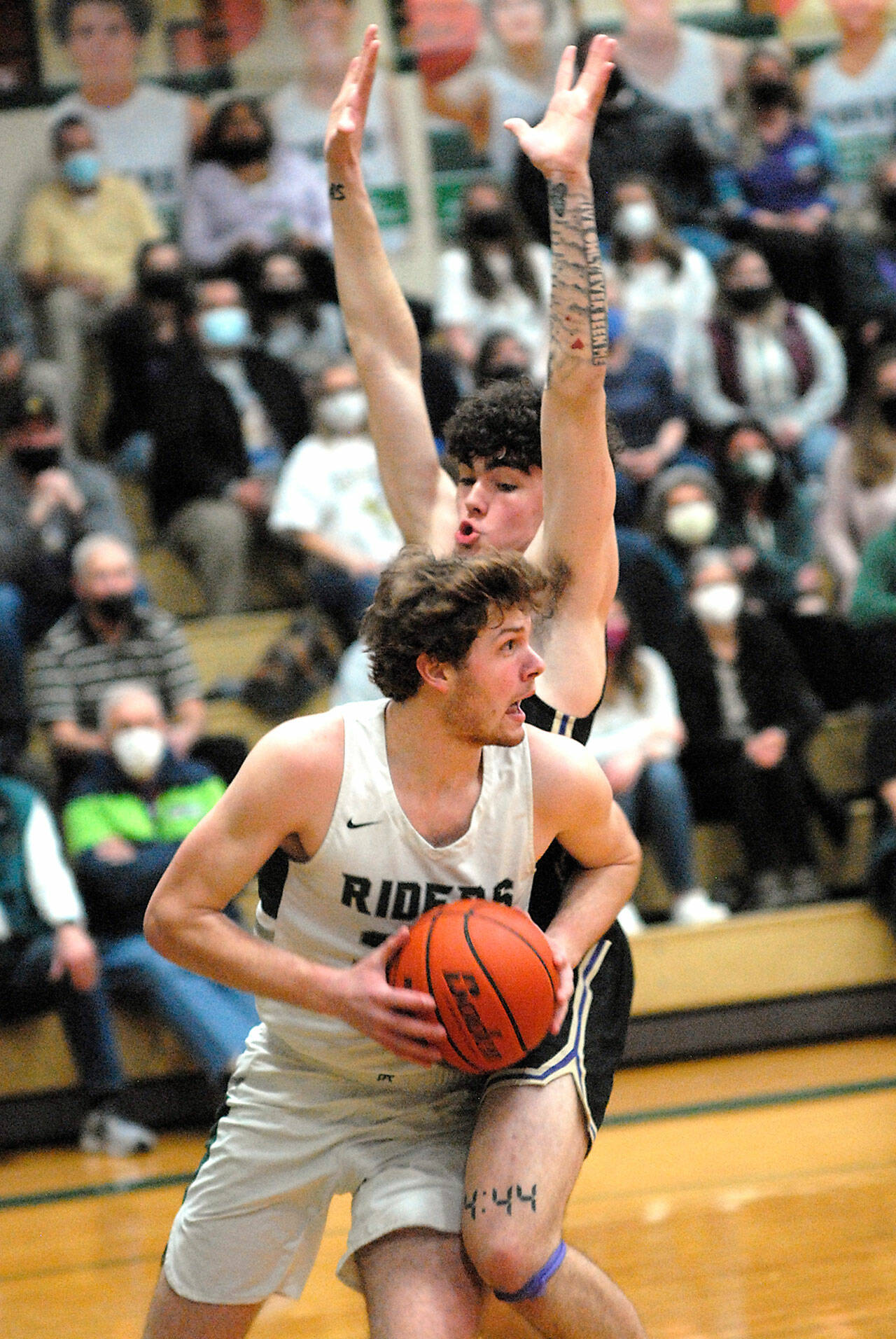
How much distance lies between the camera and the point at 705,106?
918 cm

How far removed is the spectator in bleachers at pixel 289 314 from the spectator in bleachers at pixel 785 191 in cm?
226

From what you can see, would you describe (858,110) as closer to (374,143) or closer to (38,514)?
(374,143)

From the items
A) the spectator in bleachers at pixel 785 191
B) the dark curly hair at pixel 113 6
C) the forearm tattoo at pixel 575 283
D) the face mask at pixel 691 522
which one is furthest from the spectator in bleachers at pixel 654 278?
the forearm tattoo at pixel 575 283

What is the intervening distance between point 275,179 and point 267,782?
6088mm

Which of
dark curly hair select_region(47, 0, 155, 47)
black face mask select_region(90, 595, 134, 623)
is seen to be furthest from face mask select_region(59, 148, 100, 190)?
black face mask select_region(90, 595, 134, 623)

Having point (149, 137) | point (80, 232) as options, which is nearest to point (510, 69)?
point (149, 137)

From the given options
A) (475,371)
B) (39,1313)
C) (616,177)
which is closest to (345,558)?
(475,371)

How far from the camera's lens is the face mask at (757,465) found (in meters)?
7.08

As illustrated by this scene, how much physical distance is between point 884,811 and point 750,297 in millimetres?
2710

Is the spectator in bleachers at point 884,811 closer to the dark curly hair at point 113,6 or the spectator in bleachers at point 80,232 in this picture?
the spectator in bleachers at point 80,232

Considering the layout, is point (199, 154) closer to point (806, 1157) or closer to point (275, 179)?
point (275, 179)

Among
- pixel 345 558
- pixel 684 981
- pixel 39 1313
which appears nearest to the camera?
pixel 39 1313

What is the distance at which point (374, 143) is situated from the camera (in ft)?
29.3

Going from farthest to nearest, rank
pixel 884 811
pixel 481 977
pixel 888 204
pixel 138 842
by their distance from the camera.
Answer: pixel 888 204, pixel 884 811, pixel 138 842, pixel 481 977
